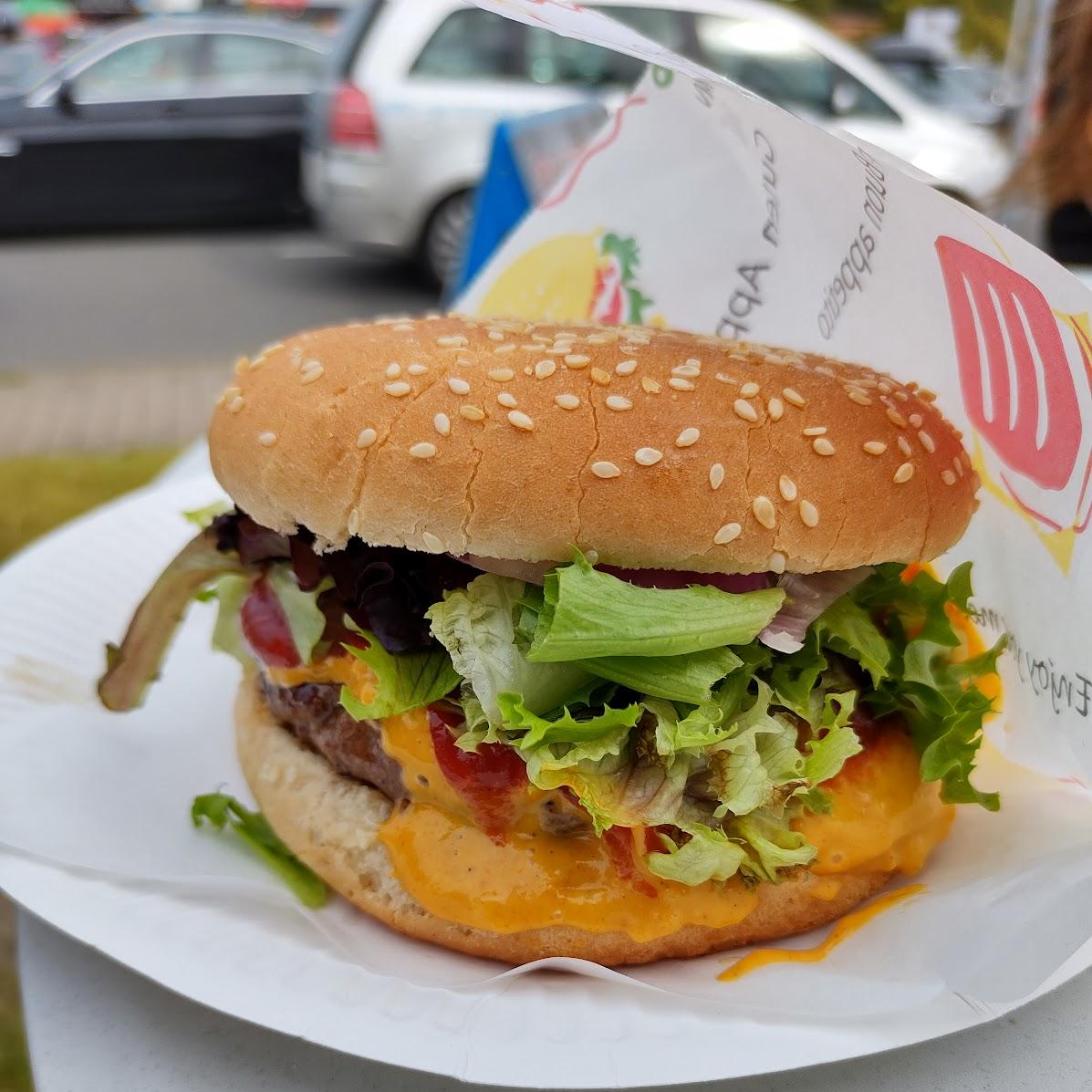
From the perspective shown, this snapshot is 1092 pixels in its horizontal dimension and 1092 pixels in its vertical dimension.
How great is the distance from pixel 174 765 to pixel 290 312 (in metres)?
7.04

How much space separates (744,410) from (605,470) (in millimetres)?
233

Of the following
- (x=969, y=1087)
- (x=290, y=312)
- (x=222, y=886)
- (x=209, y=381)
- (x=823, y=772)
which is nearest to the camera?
(x=969, y=1087)

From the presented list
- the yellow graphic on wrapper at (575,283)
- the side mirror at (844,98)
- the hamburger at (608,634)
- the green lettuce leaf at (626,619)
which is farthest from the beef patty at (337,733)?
the side mirror at (844,98)

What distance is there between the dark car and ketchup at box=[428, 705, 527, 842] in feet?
33.3

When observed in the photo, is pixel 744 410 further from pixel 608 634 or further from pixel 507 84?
pixel 507 84

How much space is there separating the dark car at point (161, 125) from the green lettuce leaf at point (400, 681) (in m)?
10.0

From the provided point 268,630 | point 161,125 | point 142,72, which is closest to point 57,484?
point 268,630

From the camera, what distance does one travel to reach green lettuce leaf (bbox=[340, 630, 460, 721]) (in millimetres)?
1609

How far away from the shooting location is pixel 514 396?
1576 millimetres

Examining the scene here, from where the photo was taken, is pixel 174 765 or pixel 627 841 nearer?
pixel 627 841

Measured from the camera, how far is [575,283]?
2.55 metres

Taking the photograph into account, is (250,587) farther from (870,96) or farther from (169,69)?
(169,69)

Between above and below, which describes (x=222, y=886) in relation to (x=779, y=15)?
below

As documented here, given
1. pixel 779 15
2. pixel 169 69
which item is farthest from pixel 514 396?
pixel 169 69
